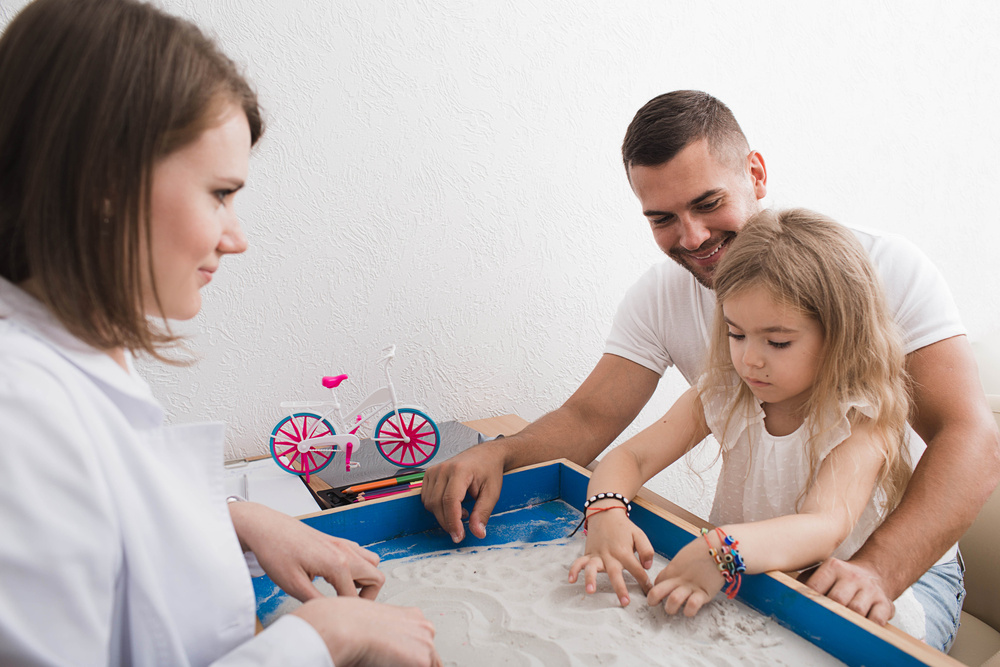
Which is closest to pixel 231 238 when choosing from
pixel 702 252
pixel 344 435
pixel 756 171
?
pixel 344 435

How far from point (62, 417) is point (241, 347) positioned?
88cm

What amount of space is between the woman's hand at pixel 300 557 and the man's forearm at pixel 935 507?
2.03 feet

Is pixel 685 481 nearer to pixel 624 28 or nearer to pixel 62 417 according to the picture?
pixel 624 28

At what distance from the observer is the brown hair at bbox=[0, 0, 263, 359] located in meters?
0.41

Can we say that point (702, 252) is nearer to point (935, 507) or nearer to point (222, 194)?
point (935, 507)

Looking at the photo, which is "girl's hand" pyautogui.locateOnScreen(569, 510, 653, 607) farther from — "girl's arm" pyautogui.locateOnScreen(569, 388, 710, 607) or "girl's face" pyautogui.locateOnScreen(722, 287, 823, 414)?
"girl's face" pyautogui.locateOnScreen(722, 287, 823, 414)

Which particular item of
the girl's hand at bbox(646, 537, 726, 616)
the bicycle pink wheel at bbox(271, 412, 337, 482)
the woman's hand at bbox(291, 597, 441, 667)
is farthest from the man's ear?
the woman's hand at bbox(291, 597, 441, 667)

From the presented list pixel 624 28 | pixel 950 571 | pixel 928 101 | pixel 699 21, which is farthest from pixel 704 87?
pixel 950 571

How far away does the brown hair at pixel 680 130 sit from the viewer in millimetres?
1129

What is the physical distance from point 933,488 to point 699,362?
1.52 ft

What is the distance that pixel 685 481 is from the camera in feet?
6.07

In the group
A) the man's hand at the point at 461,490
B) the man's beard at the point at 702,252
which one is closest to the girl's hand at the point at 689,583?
the man's hand at the point at 461,490

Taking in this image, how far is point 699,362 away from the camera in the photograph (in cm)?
128

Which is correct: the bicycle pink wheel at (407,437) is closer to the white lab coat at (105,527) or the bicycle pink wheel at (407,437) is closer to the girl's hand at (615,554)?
the girl's hand at (615,554)
